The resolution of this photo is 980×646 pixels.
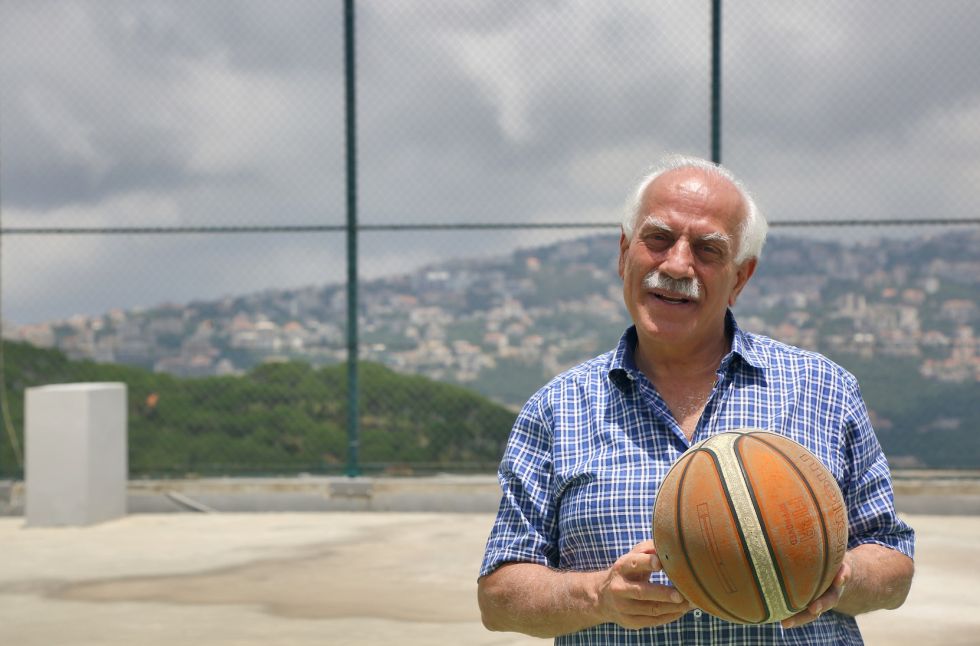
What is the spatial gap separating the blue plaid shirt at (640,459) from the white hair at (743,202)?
0.60 ft

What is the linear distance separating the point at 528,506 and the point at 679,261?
1.85 feet

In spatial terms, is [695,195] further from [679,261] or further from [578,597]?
[578,597]

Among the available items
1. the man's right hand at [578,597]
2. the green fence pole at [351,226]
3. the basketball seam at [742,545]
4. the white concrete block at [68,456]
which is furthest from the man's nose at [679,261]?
the white concrete block at [68,456]

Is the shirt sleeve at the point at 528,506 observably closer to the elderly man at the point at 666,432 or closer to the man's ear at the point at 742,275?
the elderly man at the point at 666,432

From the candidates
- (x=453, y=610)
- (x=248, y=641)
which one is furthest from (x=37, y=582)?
(x=453, y=610)

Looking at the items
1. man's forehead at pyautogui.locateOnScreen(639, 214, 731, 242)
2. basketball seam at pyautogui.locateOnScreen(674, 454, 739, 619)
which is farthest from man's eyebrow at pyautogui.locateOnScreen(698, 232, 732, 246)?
basketball seam at pyautogui.locateOnScreen(674, 454, 739, 619)

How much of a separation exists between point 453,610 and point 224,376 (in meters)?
4.16

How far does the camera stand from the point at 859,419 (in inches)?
97.1

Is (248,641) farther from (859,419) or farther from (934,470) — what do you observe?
(934,470)

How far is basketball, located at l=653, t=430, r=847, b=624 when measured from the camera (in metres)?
2.15

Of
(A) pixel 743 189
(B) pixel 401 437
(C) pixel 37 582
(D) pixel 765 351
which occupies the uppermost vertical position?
(A) pixel 743 189

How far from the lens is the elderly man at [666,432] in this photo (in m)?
2.37

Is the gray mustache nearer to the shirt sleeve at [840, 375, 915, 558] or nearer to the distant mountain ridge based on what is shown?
the shirt sleeve at [840, 375, 915, 558]

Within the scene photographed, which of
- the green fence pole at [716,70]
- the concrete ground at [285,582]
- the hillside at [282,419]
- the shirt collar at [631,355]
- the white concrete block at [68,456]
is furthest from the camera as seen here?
the hillside at [282,419]
